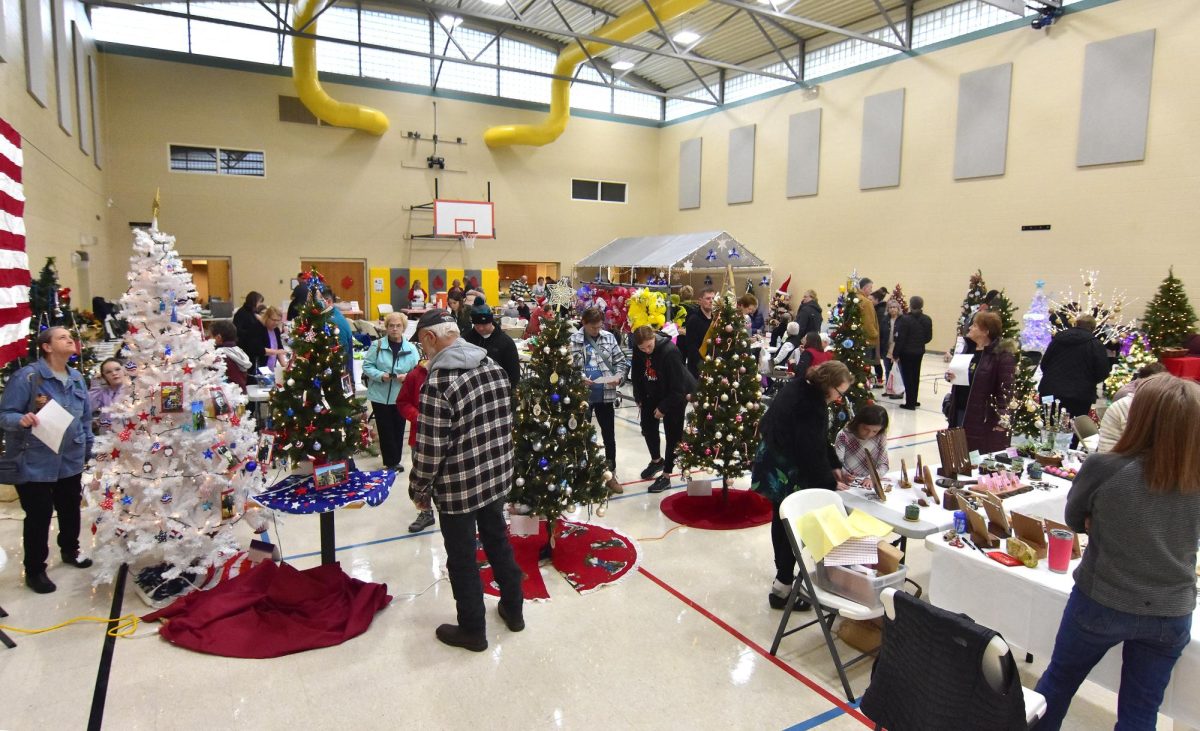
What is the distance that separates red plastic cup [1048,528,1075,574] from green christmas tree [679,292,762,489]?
2509 millimetres

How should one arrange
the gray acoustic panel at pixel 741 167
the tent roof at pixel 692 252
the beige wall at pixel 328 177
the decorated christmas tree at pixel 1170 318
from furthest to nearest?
the gray acoustic panel at pixel 741 167
the tent roof at pixel 692 252
the beige wall at pixel 328 177
the decorated christmas tree at pixel 1170 318

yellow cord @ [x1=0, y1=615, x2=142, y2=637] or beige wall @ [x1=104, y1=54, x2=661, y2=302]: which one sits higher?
beige wall @ [x1=104, y1=54, x2=661, y2=302]

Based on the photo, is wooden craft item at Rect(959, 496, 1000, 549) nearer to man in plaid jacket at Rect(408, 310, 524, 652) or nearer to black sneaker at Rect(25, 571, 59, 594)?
man in plaid jacket at Rect(408, 310, 524, 652)

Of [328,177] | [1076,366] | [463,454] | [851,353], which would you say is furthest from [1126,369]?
[328,177]

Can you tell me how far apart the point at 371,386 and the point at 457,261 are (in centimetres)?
1316

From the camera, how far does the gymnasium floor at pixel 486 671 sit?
2.90m

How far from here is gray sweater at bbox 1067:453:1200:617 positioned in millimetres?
2070

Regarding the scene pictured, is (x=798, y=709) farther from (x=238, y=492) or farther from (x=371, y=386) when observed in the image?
(x=371, y=386)

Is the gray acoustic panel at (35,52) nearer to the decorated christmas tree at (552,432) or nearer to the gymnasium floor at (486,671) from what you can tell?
the gymnasium floor at (486,671)

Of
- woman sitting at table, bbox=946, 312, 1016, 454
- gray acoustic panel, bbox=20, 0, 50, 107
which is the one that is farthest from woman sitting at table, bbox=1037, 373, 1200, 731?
gray acoustic panel, bbox=20, 0, 50, 107

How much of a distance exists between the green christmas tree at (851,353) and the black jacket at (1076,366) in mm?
1505

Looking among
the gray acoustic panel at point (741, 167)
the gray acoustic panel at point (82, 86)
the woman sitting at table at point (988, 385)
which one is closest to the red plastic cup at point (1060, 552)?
the woman sitting at table at point (988, 385)

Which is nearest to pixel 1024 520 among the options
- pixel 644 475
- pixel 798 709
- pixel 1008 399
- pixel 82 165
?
pixel 798 709

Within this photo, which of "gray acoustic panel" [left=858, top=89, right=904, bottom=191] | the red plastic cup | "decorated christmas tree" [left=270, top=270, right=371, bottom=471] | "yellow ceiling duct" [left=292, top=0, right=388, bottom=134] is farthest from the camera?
"gray acoustic panel" [left=858, top=89, right=904, bottom=191]
